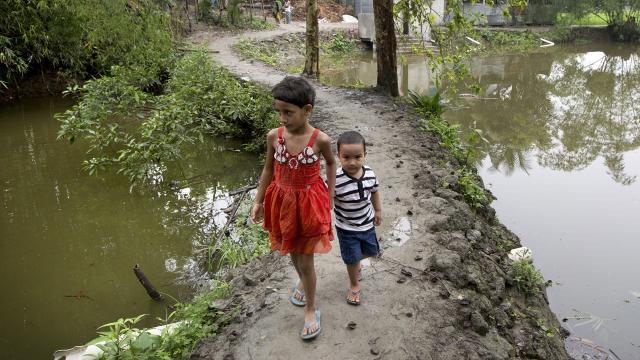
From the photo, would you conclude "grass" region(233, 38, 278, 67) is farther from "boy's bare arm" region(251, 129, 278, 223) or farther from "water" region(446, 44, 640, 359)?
"boy's bare arm" region(251, 129, 278, 223)

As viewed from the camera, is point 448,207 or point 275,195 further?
point 448,207

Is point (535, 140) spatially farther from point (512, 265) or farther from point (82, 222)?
point (82, 222)

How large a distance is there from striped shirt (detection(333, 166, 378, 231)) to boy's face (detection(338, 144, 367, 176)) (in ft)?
0.21

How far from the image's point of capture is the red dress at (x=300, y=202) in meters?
2.77

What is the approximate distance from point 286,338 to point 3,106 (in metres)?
11.4

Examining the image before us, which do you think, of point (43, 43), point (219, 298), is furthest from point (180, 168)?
Answer: point (43, 43)

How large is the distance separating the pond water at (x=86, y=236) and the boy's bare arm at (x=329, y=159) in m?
2.52

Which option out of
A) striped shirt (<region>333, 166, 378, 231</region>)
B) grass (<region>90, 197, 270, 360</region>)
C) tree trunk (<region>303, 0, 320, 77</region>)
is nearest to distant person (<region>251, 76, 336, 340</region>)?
striped shirt (<region>333, 166, 378, 231</region>)

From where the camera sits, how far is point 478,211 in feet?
19.0

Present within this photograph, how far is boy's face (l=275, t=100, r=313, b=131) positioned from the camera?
8.55ft

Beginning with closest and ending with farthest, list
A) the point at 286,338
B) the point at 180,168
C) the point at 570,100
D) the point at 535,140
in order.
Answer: the point at 286,338, the point at 180,168, the point at 535,140, the point at 570,100

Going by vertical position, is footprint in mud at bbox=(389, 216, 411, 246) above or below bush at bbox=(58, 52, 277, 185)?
below

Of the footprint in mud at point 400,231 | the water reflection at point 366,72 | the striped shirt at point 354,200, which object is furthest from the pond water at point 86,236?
the water reflection at point 366,72

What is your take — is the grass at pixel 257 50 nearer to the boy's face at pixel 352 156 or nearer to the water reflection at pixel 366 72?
the water reflection at pixel 366 72
